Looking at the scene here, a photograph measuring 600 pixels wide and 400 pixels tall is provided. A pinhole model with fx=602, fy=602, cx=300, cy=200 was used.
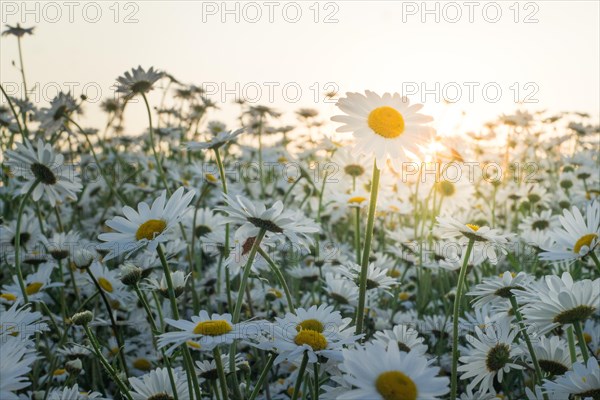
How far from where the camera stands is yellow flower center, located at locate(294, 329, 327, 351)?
55.4 inches

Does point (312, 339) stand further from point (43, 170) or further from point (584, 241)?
point (43, 170)

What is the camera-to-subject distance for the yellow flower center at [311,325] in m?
1.53

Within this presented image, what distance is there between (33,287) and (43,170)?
1.88 ft

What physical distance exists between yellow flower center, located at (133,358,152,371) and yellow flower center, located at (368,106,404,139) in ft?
5.65

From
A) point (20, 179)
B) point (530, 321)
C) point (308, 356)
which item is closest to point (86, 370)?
point (308, 356)

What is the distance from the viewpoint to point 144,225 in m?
1.64

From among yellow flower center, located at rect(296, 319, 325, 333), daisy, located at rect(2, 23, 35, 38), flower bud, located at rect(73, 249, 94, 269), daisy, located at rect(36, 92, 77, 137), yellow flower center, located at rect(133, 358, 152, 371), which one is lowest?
yellow flower center, located at rect(133, 358, 152, 371)

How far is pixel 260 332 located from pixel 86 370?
4.88 feet

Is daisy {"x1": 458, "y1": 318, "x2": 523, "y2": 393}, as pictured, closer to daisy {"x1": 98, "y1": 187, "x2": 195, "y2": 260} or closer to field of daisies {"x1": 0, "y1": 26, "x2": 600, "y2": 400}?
A: field of daisies {"x1": 0, "y1": 26, "x2": 600, "y2": 400}

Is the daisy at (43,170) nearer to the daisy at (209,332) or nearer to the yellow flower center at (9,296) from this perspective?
the yellow flower center at (9,296)

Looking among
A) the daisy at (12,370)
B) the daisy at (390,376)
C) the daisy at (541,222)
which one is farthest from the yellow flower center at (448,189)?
the daisy at (12,370)

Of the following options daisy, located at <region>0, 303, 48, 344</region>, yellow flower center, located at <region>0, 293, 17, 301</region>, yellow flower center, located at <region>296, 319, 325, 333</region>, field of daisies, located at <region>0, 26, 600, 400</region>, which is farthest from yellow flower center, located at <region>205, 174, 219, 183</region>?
yellow flower center, located at <region>296, 319, 325, 333</region>

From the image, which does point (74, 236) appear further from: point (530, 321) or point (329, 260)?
point (530, 321)

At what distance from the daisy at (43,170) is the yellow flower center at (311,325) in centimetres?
122
